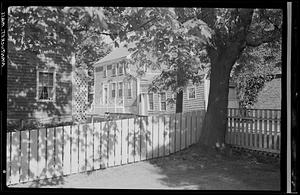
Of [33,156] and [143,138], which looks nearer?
[33,156]

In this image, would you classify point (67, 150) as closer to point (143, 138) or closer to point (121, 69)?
point (143, 138)

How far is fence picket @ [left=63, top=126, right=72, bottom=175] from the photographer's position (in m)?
4.67

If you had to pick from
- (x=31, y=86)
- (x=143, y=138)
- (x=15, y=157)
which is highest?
(x=31, y=86)

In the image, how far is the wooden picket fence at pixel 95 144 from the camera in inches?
177

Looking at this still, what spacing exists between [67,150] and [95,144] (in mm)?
407

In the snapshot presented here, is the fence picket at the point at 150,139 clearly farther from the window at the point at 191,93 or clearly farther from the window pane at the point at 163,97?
the window at the point at 191,93

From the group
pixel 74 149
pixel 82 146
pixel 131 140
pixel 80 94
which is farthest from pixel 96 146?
pixel 80 94

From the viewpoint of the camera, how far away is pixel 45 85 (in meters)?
5.18

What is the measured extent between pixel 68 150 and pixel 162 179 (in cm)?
141

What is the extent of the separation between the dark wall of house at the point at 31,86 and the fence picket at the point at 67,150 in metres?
0.37

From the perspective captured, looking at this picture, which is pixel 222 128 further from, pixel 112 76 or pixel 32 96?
pixel 32 96

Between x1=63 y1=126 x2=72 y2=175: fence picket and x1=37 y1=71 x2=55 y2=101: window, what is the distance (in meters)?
0.77

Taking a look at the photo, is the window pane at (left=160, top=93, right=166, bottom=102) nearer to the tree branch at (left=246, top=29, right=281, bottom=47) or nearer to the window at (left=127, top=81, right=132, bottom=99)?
the window at (left=127, top=81, right=132, bottom=99)
